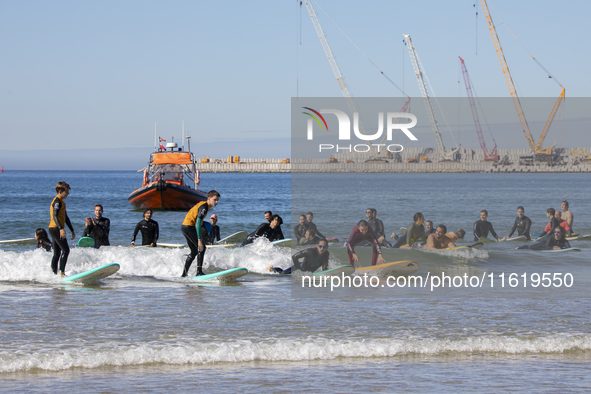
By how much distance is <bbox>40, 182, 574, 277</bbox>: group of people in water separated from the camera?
30.4ft

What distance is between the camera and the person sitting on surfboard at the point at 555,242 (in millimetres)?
14879

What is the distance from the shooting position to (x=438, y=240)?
1329cm

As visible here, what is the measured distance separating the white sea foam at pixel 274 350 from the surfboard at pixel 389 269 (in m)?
4.06

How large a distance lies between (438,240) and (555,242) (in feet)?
12.7

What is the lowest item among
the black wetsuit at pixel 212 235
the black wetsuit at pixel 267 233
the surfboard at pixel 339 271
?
the surfboard at pixel 339 271

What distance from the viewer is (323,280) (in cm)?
999

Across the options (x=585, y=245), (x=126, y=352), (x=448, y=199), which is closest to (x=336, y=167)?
(x=448, y=199)

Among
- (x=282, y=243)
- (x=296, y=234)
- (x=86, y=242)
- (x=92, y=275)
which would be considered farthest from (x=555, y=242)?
(x=86, y=242)

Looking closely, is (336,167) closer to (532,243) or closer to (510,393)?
(532,243)

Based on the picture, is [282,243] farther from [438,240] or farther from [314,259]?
[438,240]

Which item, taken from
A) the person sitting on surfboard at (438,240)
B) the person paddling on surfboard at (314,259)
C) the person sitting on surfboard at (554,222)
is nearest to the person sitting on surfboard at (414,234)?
the person sitting on surfboard at (438,240)

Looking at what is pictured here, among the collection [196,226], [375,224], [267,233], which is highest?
[196,226]

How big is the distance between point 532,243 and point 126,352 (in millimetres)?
13744

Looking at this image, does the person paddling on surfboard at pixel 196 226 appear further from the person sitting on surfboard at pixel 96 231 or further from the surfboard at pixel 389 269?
the person sitting on surfboard at pixel 96 231
